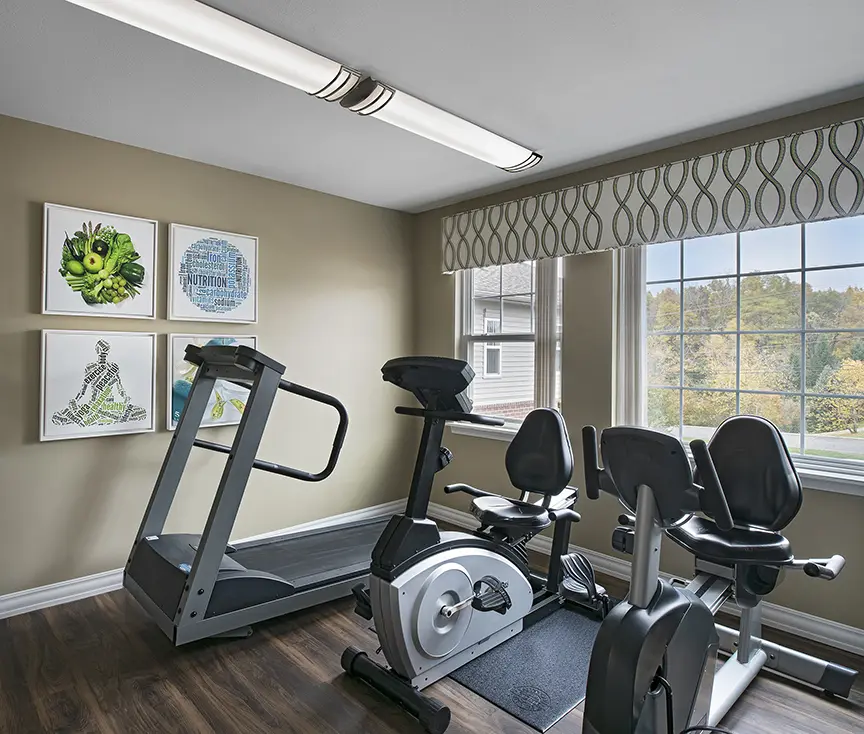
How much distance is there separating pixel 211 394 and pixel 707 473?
285 cm

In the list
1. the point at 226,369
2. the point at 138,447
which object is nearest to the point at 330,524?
the point at 138,447

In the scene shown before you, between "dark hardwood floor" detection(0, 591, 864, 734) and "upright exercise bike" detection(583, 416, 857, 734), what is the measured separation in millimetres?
173

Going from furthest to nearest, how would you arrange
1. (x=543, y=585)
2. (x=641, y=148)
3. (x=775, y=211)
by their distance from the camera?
(x=641, y=148) → (x=543, y=585) → (x=775, y=211)

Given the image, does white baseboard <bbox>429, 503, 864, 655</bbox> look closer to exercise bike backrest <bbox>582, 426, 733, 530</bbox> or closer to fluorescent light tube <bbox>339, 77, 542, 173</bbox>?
exercise bike backrest <bbox>582, 426, 733, 530</bbox>

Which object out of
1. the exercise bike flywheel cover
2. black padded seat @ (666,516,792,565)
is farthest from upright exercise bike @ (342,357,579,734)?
black padded seat @ (666,516,792,565)

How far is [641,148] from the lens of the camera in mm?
3342

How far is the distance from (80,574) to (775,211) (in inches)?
163

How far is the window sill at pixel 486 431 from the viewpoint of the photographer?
419 cm

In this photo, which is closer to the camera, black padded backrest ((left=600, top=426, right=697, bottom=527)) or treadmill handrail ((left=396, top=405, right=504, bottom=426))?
black padded backrest ((left=600, top=426, right=697, bottom=527))

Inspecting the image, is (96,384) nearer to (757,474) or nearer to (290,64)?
(290,64)

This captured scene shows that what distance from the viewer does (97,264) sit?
126 inches

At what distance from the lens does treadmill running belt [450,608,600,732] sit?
2.20 meters

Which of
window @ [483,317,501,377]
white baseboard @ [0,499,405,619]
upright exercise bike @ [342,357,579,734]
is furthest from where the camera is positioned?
window @ [483,317,501,377]

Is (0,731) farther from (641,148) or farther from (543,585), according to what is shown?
(641,148)
